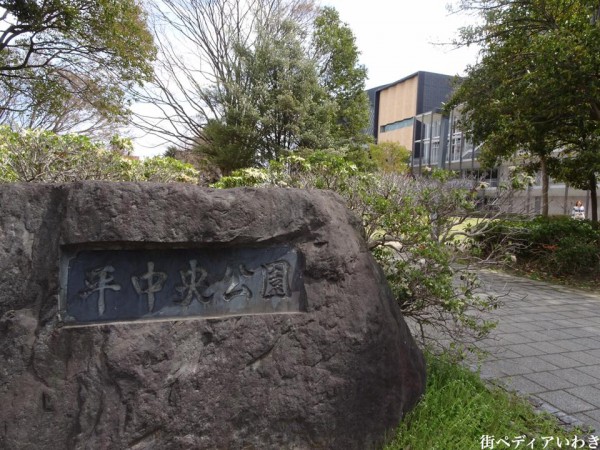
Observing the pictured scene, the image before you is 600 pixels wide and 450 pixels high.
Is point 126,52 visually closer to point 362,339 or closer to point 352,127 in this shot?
point 352,127

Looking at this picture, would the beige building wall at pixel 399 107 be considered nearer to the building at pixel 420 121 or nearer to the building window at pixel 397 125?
the building at pixel 420 121

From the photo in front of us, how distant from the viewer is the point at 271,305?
243cm

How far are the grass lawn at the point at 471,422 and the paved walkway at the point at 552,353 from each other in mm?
291

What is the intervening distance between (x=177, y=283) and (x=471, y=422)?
6.27 feet

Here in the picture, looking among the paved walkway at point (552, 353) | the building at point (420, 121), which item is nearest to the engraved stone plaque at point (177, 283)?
the paved walkway at point (552, 353)

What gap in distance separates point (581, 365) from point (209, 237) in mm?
3726

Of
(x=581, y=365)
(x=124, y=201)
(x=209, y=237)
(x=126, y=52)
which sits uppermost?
(x=126, y=52)

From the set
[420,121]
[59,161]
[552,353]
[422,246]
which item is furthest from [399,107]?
[422,246]

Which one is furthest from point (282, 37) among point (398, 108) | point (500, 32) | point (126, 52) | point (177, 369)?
point (398, 108)

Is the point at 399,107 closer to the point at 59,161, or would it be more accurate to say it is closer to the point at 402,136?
the point at 402,136

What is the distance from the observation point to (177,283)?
7.47 ft

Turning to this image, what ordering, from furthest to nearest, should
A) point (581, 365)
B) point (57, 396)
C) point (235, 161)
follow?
point (235, 161) < point (581, 365) < point (57, 396)

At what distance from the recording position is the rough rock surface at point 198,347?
6.64ft

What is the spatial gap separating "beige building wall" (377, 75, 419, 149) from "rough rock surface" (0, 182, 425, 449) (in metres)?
42.2
